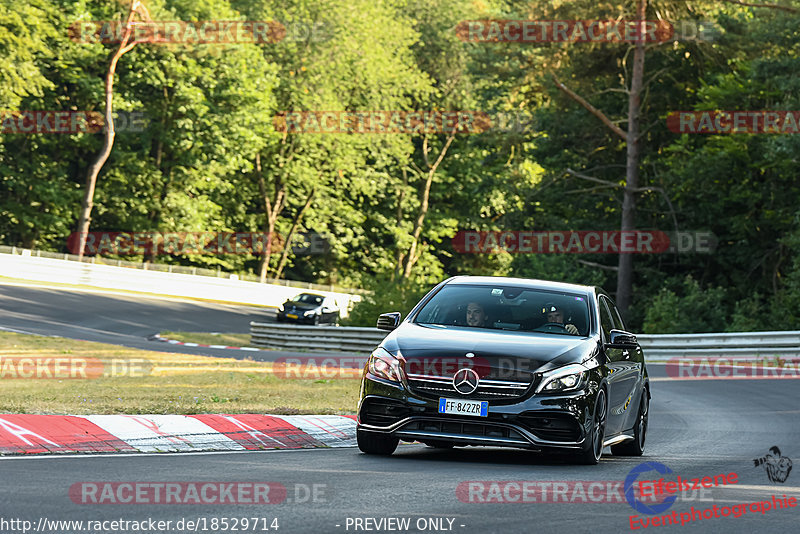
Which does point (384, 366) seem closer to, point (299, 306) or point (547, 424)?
point (547, 424)

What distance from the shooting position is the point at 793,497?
29.5ft

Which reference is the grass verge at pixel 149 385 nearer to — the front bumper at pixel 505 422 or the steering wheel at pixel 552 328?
the front bumper at pixel 505 422

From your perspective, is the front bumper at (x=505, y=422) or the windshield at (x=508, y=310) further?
the windshield at (x=508, y=310)

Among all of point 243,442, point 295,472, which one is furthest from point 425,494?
point 243,442

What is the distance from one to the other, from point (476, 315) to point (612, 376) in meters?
1.37

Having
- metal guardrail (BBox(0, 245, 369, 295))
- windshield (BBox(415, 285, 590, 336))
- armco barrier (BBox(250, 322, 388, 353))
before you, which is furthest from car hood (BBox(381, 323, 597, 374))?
metal guardrail (BBox(0, 245, 369, 295))

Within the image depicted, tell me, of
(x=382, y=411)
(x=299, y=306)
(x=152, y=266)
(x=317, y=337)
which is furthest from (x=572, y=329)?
(x=152, y=266)

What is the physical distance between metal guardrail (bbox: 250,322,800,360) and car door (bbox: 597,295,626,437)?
17.6 metres

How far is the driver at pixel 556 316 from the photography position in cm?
1123

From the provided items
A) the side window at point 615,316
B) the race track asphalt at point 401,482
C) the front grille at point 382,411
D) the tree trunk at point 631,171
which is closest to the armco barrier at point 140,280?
the tree trunk at point 631,171

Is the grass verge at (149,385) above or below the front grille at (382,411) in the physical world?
below

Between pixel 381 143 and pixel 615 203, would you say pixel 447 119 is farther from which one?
pixel 615 203

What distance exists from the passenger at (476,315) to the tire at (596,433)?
1333 millimetres

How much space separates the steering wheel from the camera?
11198mm
